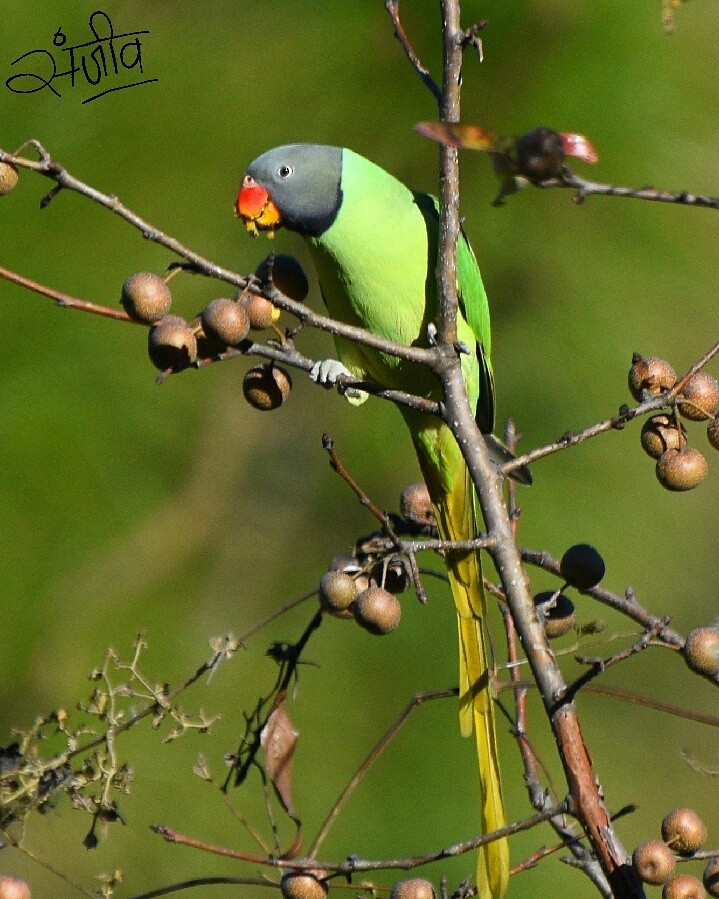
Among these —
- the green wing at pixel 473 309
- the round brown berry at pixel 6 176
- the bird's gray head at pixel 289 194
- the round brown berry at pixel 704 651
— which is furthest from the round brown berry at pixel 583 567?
the bird's gray head at pixel 289 194

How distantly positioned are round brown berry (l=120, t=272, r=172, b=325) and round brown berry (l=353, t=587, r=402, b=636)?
412 mm

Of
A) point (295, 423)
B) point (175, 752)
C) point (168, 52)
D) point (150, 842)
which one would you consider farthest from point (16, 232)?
point (150, 842)

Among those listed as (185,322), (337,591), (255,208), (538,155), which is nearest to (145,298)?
(185,322)

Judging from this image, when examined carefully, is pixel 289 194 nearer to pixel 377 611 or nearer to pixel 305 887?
pixel 377 611

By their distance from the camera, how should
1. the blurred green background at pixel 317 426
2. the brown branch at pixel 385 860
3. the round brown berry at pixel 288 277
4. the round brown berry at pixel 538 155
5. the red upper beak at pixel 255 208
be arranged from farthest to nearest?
the blurred green background at pixel 317 426
the red upper beak at pixel 255 208
the round brown berry at pixel 288 277
the brown branch at pixel 385 860
the round brown berry at pixel 538 155

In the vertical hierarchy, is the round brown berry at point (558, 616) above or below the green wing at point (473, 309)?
below

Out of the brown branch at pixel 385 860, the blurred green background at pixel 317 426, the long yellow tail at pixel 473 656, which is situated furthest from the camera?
the blurred green background at pixel 317 426

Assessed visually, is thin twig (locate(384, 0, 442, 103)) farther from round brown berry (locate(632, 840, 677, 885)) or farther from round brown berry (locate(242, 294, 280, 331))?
round brown berry (locate(632, 840, 677, 885))

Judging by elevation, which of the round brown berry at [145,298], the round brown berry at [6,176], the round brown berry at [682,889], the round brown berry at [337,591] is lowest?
the round brown berry at [682,889]

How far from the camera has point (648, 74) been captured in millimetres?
2977

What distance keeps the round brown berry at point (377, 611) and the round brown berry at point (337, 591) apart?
22 millimetres

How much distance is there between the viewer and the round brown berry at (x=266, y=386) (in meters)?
1.51

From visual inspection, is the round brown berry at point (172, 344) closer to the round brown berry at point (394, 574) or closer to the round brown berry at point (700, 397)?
the round brown berry at point (394, 574)

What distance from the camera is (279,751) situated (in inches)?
54.2
